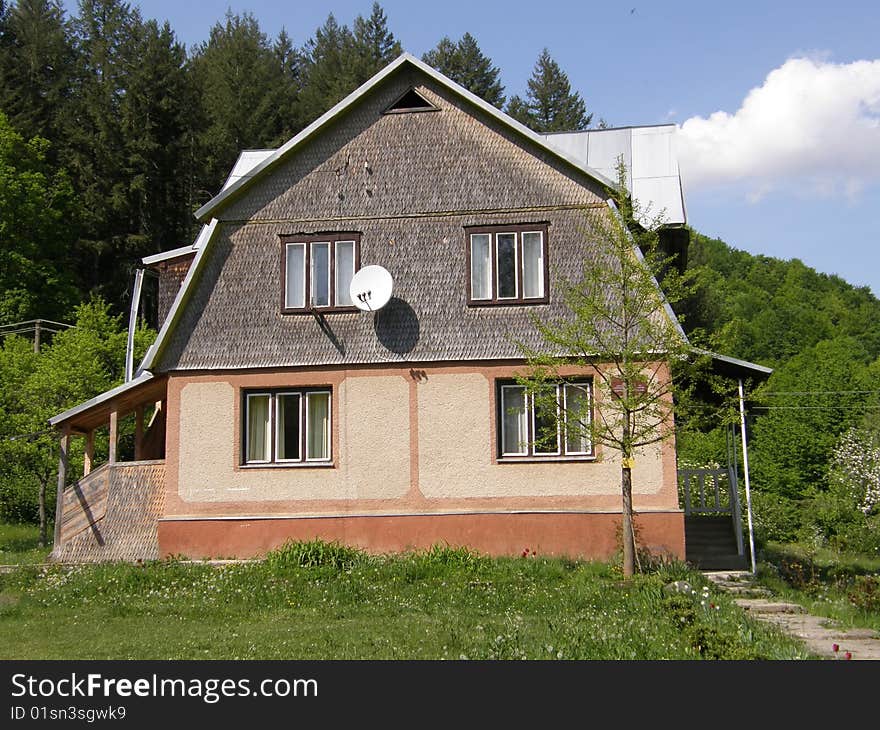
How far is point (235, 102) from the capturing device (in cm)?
4506

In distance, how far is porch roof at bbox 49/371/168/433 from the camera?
732 inches

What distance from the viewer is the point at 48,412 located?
24.4 m

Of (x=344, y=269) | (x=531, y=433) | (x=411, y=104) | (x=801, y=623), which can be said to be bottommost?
(x=801, y=623)

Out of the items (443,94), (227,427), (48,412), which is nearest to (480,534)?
(227,427)

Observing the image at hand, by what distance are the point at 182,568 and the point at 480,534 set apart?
5.18 metres

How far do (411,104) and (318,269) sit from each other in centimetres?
372

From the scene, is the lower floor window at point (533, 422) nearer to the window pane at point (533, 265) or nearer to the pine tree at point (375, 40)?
the window pane at point (533, 265)

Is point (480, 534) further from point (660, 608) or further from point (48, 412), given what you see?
point (48, 412)

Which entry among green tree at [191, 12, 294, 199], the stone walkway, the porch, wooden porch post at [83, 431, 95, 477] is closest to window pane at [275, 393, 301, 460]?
the porch

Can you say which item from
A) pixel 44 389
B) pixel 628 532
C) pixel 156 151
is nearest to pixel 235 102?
pixel 156 151

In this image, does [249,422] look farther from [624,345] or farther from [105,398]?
[624,345]

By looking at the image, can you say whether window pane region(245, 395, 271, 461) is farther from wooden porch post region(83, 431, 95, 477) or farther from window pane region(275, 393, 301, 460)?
wooden porch post region(83, 431, 95, 477)

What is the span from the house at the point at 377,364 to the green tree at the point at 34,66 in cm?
A: 2935

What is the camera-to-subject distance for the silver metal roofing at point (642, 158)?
757 inches
